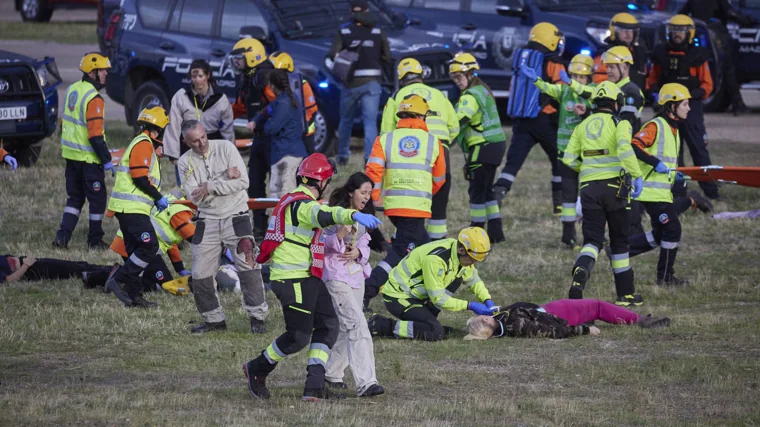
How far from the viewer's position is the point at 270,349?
762cm

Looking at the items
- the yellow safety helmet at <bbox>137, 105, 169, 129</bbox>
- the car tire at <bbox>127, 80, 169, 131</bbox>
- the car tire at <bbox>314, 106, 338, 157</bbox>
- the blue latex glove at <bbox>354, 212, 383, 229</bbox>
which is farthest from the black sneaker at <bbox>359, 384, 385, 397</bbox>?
the car tire at <bbox>127, 80, 169, 131</bbox>

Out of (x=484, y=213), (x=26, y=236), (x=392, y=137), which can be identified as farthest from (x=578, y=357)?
(x=26, y=236)

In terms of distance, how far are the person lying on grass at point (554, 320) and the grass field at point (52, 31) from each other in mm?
21908

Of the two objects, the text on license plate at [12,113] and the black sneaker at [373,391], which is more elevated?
the black sneaker at [373,391]

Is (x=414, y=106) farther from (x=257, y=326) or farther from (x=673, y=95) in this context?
(x=673, y=95)

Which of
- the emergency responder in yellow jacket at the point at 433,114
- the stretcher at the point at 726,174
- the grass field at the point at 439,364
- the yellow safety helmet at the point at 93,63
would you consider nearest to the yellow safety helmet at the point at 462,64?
the emergency responder in yellow jacket at the point at 433,114

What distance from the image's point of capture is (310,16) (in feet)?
56.5

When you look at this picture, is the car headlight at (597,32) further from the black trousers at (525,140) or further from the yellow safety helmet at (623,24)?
the black trousers at (525,140)

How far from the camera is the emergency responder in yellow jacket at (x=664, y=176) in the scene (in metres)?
11.2

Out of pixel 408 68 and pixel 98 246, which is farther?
pixel 98 246

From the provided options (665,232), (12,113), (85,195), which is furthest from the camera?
(12,113)

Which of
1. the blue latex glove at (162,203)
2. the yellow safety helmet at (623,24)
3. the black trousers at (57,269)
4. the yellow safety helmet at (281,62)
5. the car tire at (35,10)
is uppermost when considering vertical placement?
the yellow safety helmet at (623,24)

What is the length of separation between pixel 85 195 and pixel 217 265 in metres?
3.62

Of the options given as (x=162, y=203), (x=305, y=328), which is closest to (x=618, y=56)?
(x=162, y=203)
